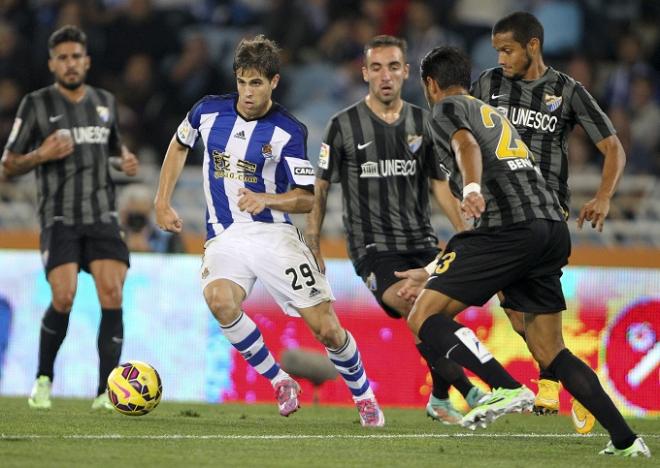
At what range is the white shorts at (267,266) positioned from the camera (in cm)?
707

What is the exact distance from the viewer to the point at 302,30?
1513 cm

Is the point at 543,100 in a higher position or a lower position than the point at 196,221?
higher

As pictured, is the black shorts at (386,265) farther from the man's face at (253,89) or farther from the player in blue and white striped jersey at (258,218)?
the man's face at (253,89)

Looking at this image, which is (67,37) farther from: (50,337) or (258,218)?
(258,218)

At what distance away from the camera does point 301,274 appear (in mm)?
7074

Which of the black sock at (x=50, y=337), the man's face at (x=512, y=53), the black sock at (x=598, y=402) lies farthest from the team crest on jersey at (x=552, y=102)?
the black sock at (x=50, y=337)

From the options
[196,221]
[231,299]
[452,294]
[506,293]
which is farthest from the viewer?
[196,221]

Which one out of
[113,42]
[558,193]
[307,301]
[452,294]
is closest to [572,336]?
[558,193]

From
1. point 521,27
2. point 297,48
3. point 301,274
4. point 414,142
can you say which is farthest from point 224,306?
point 297,48

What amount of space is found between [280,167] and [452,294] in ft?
5.76

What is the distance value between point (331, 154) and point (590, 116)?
5.51 ft

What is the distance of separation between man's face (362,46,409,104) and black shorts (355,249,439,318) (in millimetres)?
984

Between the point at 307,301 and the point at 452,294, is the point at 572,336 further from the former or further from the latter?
the point at 452,294

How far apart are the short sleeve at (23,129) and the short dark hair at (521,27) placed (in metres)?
3.33
